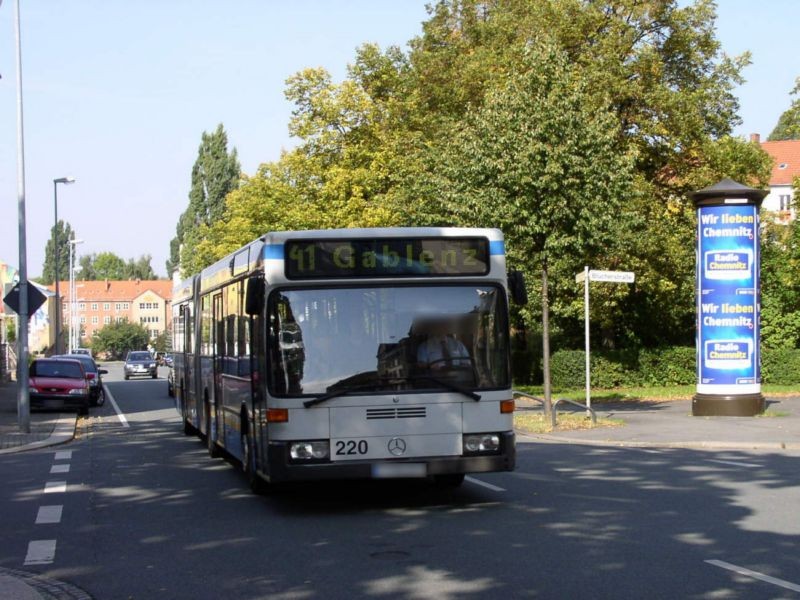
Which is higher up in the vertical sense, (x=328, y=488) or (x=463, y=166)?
(x=463, y=166)

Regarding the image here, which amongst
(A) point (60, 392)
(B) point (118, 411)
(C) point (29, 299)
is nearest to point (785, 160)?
(B) point (118, 411)

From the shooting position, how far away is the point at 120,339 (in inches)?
5773

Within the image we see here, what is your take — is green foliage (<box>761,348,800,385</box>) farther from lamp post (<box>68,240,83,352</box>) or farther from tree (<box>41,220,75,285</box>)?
tree (<box>41,220,75,285</box>)

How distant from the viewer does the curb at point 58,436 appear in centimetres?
1978

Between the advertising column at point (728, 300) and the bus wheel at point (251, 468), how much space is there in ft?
44.1

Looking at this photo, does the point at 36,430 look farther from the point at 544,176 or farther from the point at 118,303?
the point at 118,303

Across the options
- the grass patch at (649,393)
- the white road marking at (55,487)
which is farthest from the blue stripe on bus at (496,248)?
the grass patch at (649,393)

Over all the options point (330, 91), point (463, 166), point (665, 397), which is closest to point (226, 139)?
point (330, 91)

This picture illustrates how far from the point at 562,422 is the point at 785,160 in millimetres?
89141

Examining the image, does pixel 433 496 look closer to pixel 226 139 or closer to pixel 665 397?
pixel 665 397

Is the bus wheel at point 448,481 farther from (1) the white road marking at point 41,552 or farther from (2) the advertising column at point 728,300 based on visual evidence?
(2) the advertising column at point 728,300

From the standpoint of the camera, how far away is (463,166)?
22.9 meters

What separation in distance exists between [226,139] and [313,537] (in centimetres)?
9118

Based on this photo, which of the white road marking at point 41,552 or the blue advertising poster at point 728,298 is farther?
the blue advertising poster at point 728,298
